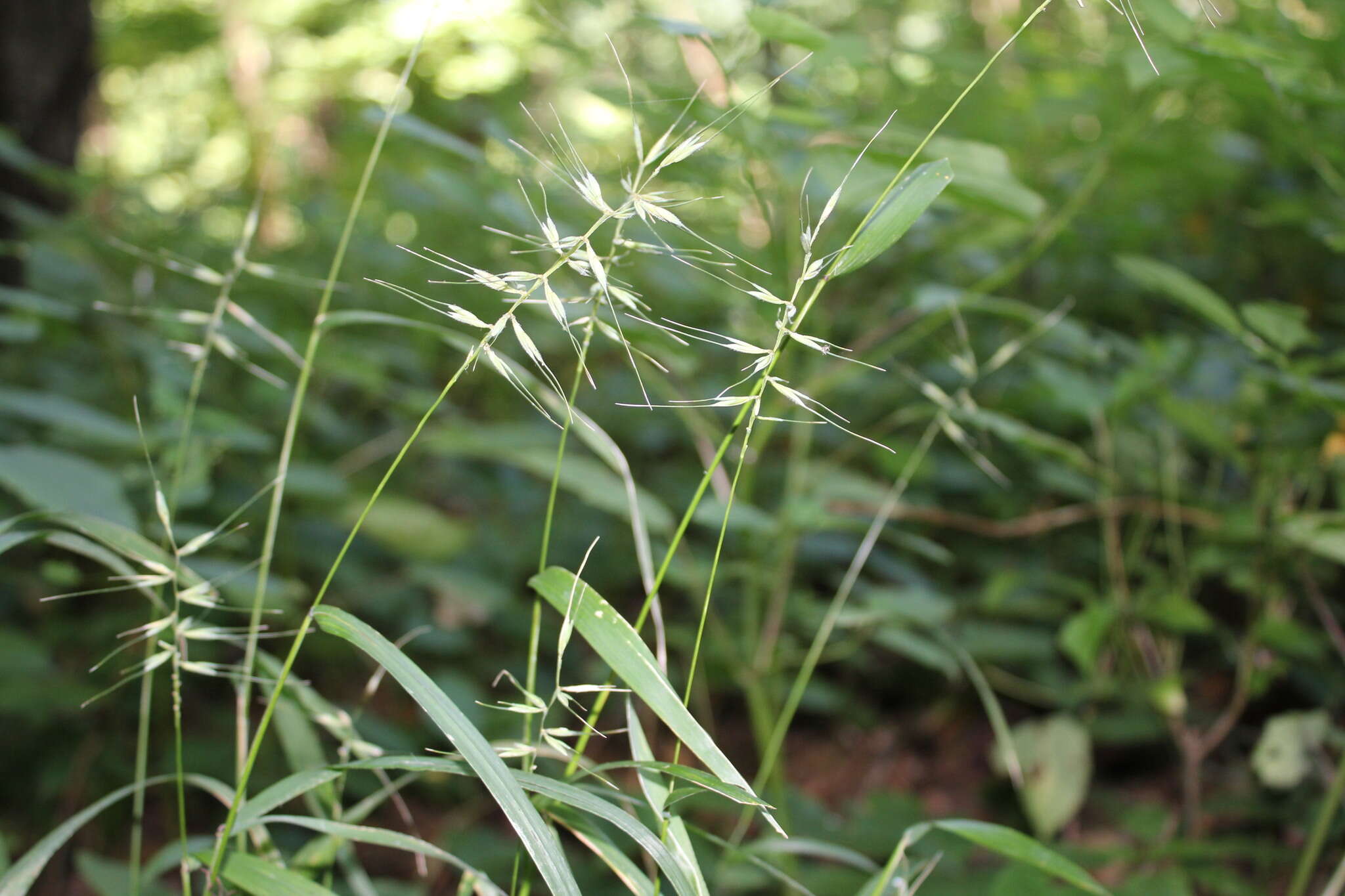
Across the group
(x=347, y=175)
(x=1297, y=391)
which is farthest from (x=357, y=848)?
(x=347, y=175)

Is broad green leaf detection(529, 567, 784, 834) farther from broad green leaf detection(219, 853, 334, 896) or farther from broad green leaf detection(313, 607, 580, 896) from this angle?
broad green leaf detection(219, 853, 334, 896)

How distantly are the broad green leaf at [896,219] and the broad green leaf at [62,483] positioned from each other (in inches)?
32.7

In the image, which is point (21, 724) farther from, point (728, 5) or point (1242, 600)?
point (1242, 600)

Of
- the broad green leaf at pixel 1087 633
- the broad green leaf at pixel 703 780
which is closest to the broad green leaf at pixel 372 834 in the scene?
the broad green leaf at pixel 703 780

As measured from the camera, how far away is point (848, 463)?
2047 mm

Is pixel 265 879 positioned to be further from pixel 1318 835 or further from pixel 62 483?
pixel 1318 835

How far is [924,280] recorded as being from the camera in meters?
2.29

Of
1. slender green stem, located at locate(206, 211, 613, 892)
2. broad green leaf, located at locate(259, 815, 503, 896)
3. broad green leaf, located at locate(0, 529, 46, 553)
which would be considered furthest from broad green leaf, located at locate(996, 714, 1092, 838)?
broad green leaf, located at locate(0, 529, 46, 553)

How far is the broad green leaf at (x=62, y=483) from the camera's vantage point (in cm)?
94

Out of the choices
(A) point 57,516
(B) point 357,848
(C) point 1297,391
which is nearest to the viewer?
(A) point 57,516

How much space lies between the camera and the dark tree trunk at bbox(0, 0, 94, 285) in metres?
2.10

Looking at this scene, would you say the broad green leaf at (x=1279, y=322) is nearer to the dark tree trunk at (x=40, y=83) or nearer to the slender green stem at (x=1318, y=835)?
the slender green stem at (x=1318, y=835)

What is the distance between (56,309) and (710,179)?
84 cm

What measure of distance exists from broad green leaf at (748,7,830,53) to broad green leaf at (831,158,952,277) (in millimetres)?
328
